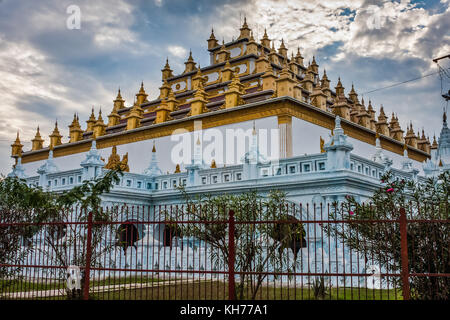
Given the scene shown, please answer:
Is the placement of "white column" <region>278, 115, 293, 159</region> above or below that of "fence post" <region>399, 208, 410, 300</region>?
above

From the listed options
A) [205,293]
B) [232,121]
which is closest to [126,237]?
[205,293]

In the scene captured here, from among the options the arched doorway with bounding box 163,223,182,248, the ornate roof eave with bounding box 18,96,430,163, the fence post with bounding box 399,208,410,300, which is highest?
the ornate roof eave with bounding box 18,96,430,163

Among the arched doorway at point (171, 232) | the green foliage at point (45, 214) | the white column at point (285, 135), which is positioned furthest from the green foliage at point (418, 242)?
the white column at point (285, 135)

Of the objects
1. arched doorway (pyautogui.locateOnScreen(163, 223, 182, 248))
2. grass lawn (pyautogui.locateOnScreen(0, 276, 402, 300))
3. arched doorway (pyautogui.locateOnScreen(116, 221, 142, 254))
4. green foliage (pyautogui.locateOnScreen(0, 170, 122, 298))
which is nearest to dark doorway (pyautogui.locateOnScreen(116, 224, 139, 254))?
arched doorway (pyautogui.locateOnScreen(116, 221, 142, 254))

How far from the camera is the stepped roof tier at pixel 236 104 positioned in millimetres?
22781

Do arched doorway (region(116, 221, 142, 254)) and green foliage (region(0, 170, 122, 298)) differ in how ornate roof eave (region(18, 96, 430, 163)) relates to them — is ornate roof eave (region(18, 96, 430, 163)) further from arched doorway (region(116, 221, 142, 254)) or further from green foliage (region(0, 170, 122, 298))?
green foliage (region(0, 170, 122, 298))

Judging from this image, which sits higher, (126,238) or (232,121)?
(232,121)

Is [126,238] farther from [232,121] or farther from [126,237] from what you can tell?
[232,121]

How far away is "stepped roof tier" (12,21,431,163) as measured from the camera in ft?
74.7

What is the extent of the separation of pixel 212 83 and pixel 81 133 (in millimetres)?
10533

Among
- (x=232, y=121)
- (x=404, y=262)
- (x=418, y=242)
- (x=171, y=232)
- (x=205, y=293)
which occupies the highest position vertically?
(x=232, y=121)

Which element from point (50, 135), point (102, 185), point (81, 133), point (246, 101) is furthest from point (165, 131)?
point (102, 185)

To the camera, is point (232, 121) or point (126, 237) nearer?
point (126, 237)

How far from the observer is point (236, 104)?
23469 mm
